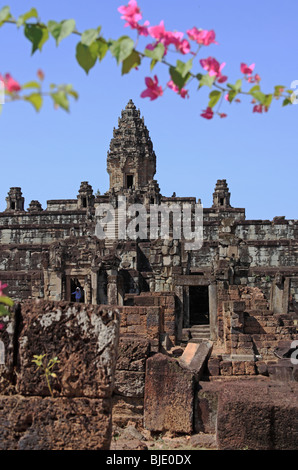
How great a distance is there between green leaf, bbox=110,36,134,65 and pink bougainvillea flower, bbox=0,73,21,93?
0.69 m

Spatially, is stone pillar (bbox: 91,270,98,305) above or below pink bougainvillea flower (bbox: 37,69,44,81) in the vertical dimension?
below

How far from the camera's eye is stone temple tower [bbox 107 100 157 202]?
161 ft

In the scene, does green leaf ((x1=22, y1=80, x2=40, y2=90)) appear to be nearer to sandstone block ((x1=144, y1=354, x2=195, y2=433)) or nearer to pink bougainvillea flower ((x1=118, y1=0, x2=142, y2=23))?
pink bougainvillea flower ((x1=118, y1=0, x2=142, y2=23))

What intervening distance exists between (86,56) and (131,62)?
0.31 meters

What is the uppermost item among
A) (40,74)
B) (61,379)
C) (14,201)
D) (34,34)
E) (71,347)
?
(14,201)

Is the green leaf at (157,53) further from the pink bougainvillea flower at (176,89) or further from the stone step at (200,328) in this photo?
the stone step at (200,328)

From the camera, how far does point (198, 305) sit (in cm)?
2936

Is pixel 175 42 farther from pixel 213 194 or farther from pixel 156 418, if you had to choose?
pixel 213 194

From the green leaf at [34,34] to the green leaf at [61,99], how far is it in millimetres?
453

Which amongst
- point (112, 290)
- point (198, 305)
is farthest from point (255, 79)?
point (198, 305)

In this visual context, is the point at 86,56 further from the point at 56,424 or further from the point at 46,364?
the point at 56,424

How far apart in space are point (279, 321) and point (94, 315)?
1316 cm

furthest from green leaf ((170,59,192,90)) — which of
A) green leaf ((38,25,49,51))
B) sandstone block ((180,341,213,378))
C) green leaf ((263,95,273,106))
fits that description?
sandstone block ((180,341,213,378))

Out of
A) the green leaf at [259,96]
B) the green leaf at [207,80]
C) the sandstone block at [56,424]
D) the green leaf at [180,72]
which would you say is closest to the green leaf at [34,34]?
the green leaf at [180,72]
